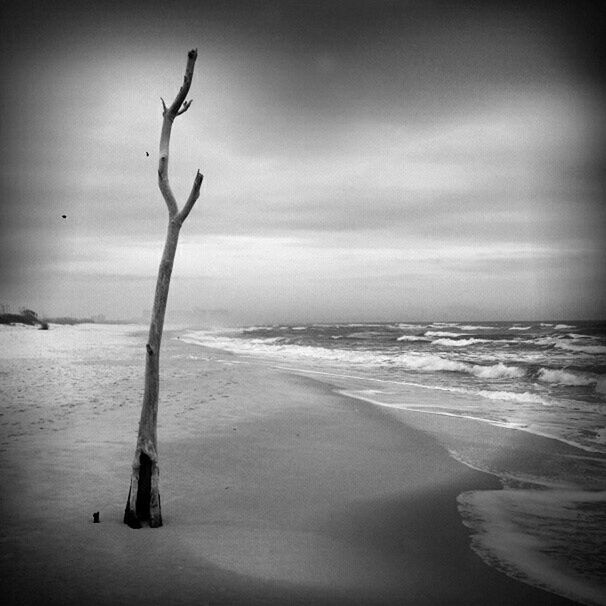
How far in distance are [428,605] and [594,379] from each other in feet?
57.7

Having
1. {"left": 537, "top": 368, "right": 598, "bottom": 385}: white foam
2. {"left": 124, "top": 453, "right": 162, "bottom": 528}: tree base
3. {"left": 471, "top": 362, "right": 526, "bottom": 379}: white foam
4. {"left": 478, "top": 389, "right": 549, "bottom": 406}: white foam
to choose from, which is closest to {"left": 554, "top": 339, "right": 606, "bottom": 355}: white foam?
{"left": 537, "top": 368, "right": 598, "bottom": 385}: white foam

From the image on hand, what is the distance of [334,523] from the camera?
16.3ft

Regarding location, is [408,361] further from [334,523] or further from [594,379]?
[334,523]

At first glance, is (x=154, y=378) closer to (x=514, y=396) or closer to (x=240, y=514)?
(x=240, y=514)

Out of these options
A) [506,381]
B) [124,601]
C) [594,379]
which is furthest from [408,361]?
[124,601]

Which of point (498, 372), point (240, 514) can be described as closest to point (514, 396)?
point (498, 372)

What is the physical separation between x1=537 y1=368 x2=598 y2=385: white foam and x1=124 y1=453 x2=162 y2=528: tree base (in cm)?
1760

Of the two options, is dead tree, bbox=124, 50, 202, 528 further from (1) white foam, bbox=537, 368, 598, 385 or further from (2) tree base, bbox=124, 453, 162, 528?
(1) white foam, bbox=537, 368, 598, 385

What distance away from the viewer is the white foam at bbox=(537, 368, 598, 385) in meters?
17.8

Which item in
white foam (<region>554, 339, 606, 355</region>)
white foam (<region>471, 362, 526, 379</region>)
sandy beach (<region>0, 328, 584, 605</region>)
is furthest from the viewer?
white foam (<region>554, 339, 606, 355</region>)

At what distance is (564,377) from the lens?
18.8 metres

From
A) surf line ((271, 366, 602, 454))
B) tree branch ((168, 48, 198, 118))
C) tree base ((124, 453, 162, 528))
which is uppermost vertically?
tree branch ((168, 48, 198, 118))

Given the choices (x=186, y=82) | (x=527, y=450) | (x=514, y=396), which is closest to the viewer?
(x=186, y=82)

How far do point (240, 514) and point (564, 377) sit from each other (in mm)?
17793
